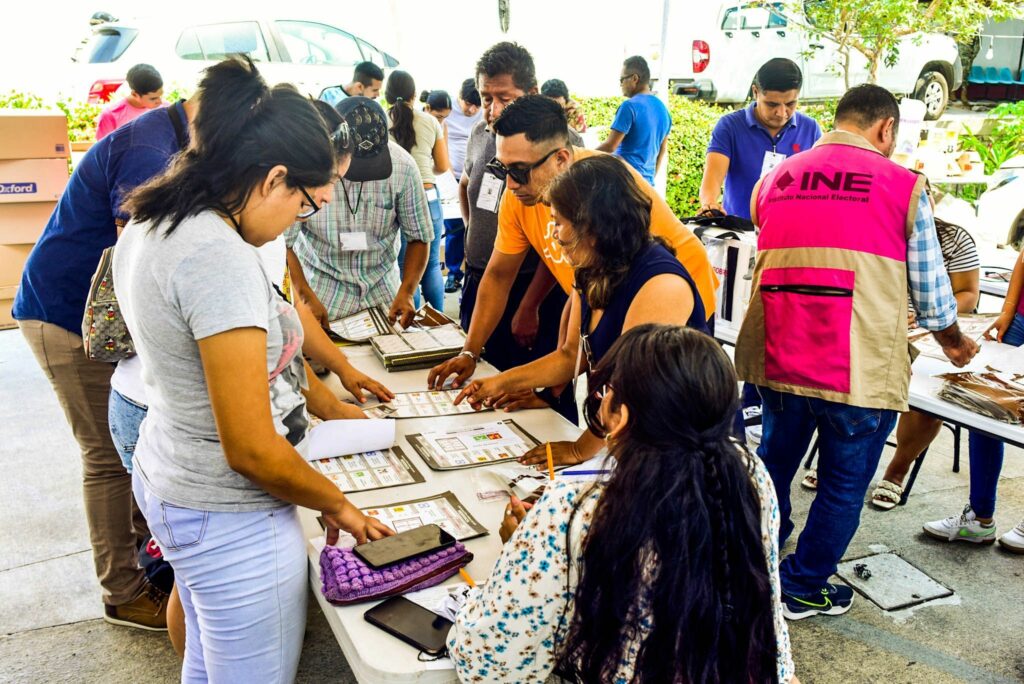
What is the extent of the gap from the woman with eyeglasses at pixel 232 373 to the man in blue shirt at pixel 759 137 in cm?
275

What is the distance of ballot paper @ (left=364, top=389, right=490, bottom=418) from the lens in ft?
7.22

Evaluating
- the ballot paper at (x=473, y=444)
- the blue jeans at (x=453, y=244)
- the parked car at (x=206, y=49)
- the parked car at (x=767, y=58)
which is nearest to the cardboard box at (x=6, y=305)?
the parked car at (x=206, y=49)

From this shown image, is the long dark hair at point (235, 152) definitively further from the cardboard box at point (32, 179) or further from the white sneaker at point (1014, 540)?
the cardboard box at point (32, 179)

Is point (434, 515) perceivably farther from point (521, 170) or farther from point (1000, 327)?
point (1000, 327)

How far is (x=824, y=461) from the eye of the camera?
2.46 metres

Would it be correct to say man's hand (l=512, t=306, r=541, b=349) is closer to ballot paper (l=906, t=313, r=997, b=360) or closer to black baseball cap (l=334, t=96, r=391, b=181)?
black baseball cap (l=334, t=96, r=391, b=181)

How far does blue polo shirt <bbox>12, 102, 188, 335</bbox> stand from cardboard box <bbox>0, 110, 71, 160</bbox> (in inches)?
135

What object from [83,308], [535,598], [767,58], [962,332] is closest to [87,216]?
[83,308]

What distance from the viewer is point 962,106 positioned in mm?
11234

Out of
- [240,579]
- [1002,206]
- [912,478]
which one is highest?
[240,579]

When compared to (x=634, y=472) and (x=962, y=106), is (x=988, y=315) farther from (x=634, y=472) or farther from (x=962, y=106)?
(x=962, y=106)

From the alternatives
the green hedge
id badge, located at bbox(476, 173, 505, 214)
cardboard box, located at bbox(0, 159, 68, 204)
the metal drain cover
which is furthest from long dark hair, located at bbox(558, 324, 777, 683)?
the green hedge

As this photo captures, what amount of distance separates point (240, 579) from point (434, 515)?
43 centimetres

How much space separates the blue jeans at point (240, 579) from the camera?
4.37 feet
